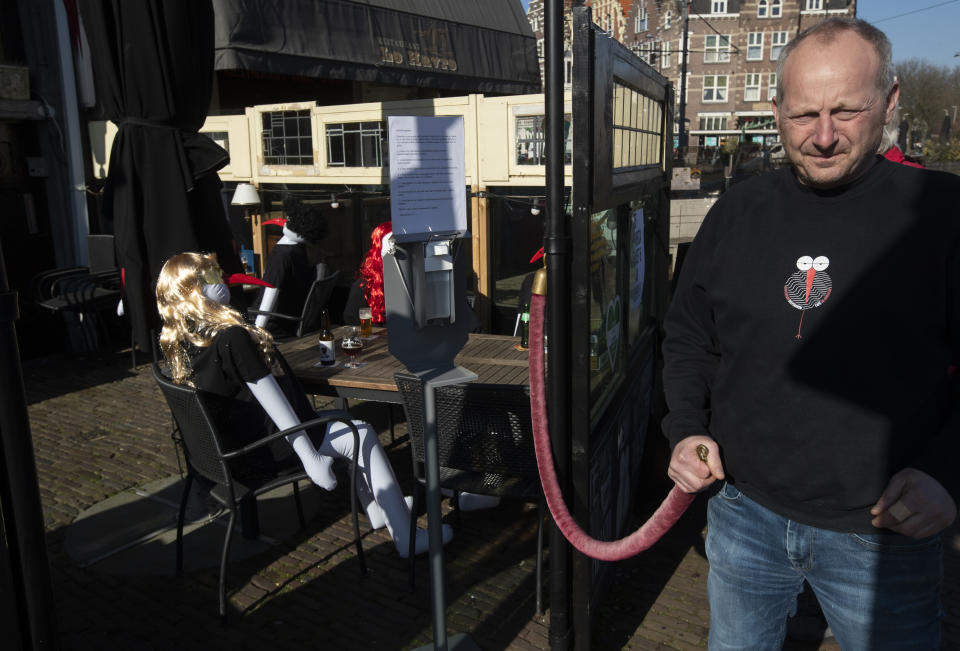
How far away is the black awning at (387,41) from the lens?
935cm

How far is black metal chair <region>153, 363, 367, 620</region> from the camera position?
3.07 metres

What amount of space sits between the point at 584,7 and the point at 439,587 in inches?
75.7

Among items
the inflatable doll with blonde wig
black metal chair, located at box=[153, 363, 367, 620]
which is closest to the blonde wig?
the inflatable doll with blonde wig

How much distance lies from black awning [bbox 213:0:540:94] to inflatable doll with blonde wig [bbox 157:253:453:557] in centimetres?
671

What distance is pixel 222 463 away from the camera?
311 centimetres

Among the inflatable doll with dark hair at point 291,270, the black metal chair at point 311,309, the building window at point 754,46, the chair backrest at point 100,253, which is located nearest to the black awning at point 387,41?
the chair backrest at point 100,253

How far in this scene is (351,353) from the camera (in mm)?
4137

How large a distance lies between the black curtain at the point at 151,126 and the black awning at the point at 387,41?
4.80 m

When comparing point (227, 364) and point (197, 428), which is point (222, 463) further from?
point (227, 364)

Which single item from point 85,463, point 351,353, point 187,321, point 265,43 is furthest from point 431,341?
point 265,43

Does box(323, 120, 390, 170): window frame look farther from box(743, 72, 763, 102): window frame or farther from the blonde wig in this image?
box(743, 72, 763, 102): window frame

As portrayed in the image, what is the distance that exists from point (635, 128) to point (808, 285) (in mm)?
1754

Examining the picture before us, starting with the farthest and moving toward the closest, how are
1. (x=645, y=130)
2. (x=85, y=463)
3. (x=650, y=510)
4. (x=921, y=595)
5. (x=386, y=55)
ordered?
(x=386, y=55) < (x=85, y=463) < (x=650, y=510) < (x=645, y=130) < (x=921, y=595)

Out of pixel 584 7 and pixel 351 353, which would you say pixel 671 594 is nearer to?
pixel 351 353
